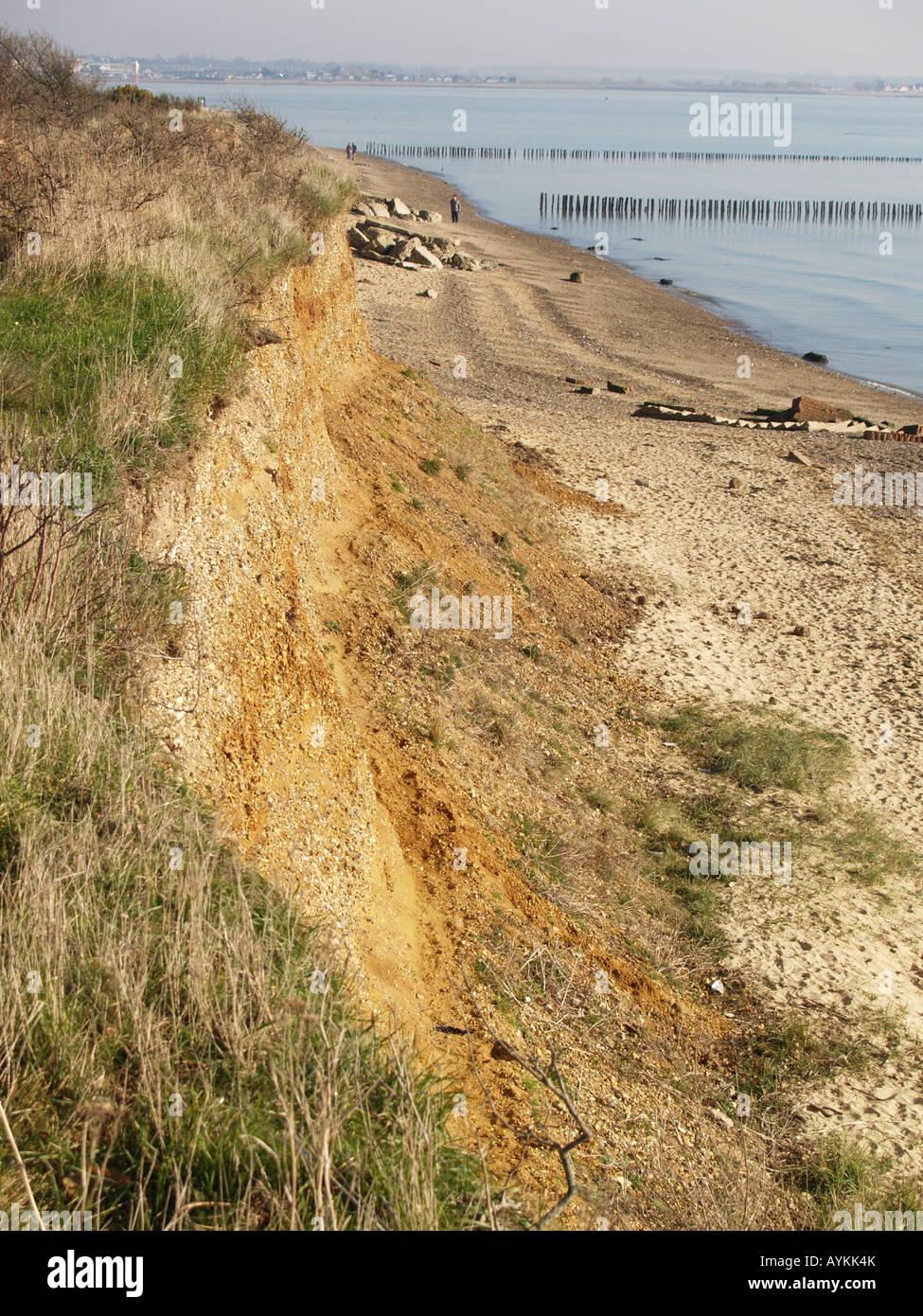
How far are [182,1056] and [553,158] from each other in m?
116

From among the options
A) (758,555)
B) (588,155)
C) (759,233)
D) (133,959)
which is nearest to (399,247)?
(758,555)

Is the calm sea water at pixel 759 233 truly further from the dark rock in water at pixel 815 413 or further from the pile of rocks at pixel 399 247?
the dark rock in water at pixel 815 413

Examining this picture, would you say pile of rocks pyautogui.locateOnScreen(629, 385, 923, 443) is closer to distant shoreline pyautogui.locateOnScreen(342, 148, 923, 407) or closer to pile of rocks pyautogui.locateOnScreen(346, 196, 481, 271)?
distant shoreline pyautogui.locateOnScreen(342, 148, 923, 407)

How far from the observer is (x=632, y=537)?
16.7 m

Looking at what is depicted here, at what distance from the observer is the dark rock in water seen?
981 inches

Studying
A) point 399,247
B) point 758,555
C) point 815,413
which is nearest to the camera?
point 758,555

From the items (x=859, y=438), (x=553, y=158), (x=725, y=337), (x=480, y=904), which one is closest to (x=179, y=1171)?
(x=480, y=904)

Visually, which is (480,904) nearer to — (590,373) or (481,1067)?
(481,1067)

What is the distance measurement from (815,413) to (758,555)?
1009 centimetres

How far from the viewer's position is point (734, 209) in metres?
71.5

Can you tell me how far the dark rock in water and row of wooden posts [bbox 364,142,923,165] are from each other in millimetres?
83821

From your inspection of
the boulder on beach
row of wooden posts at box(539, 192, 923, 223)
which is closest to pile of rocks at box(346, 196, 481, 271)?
the boulder on beach

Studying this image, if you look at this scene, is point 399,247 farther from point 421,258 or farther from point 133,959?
point 133,959

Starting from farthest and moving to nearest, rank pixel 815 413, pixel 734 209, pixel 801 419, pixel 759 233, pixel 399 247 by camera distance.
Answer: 1. pixel 734 209
2. pixel 759 233
3. pixel 399 247
4. pixel 815 413
5. pixel 801 419
